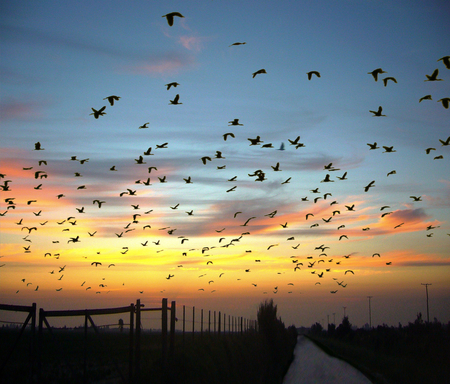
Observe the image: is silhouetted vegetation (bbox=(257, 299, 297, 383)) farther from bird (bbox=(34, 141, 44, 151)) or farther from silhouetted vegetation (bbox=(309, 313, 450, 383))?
bird (bbox=(34, 141, 44, 151))

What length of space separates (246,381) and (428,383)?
25.4 feet

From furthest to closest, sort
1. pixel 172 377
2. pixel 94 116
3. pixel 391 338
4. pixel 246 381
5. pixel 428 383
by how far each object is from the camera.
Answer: pixel 391 338
pixel 94 116
pixel 428 383
pixel 246 381
pixel 172 377

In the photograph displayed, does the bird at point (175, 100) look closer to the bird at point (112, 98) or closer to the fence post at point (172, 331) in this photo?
the bird at point (112, 98)

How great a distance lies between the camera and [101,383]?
19938mm

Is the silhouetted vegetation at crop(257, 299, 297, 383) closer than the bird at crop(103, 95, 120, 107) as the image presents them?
No

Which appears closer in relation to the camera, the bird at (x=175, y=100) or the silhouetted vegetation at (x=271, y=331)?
the bird at (x=175, y=100)

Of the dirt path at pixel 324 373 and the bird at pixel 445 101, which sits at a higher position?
the bird at pixel 445 101

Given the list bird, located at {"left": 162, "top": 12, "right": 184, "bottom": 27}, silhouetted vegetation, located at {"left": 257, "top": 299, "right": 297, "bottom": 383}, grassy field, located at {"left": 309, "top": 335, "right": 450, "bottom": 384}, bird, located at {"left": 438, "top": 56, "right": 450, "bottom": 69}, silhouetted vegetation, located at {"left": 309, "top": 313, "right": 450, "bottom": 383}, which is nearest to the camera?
bird, located at {"left": 162, "top": 12, "right": 184, "bottom": 27}

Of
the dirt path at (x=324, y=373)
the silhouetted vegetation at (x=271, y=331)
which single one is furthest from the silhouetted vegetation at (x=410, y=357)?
the silhouetted vegetation at (x=271, y=331)

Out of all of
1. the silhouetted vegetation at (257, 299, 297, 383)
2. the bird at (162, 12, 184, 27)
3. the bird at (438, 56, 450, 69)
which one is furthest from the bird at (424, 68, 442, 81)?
the silhouetted vegetation at (257, 299, 297, 383)

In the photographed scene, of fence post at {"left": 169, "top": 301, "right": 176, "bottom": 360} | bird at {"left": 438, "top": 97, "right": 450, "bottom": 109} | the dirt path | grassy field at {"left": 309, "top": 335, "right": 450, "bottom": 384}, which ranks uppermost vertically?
bird at {"left": 438, "top": 97, "right": 450, "bottom": 109}

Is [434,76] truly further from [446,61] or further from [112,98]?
[112,98]

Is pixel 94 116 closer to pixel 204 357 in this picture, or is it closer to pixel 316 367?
pixel 204 357

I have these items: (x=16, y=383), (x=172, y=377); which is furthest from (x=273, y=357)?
(x=16, y=383)
